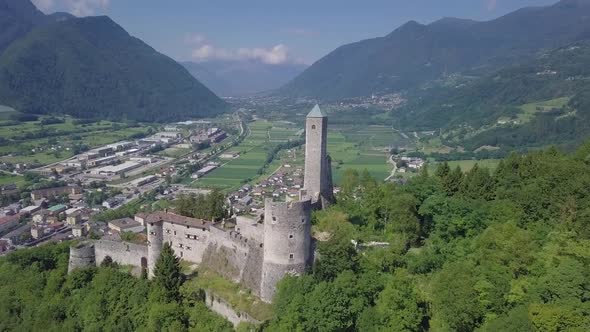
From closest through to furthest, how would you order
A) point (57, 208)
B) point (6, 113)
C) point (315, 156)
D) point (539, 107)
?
point (315, 156) < point (57, 208) < point (539, 107) < point (6, 113)

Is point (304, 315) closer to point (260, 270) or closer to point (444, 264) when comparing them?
point (260, 270)

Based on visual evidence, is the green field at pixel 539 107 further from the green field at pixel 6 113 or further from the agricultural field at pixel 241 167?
the green field at pixel 6 113

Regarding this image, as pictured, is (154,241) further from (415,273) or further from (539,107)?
(539,107)

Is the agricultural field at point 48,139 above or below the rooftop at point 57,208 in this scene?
above

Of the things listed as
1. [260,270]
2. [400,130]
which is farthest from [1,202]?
[400,130]

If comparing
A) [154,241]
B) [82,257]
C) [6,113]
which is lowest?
[82,257]

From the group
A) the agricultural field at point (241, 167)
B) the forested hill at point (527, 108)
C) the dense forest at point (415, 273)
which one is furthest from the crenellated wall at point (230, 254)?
the forested hill at point (527, 108)

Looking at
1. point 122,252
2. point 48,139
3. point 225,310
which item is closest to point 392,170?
point 122,252

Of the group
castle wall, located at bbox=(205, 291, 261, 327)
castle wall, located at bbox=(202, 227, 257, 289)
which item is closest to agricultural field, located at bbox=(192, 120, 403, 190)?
castle wall, located at bbox=(202, 227, 257, 289)
